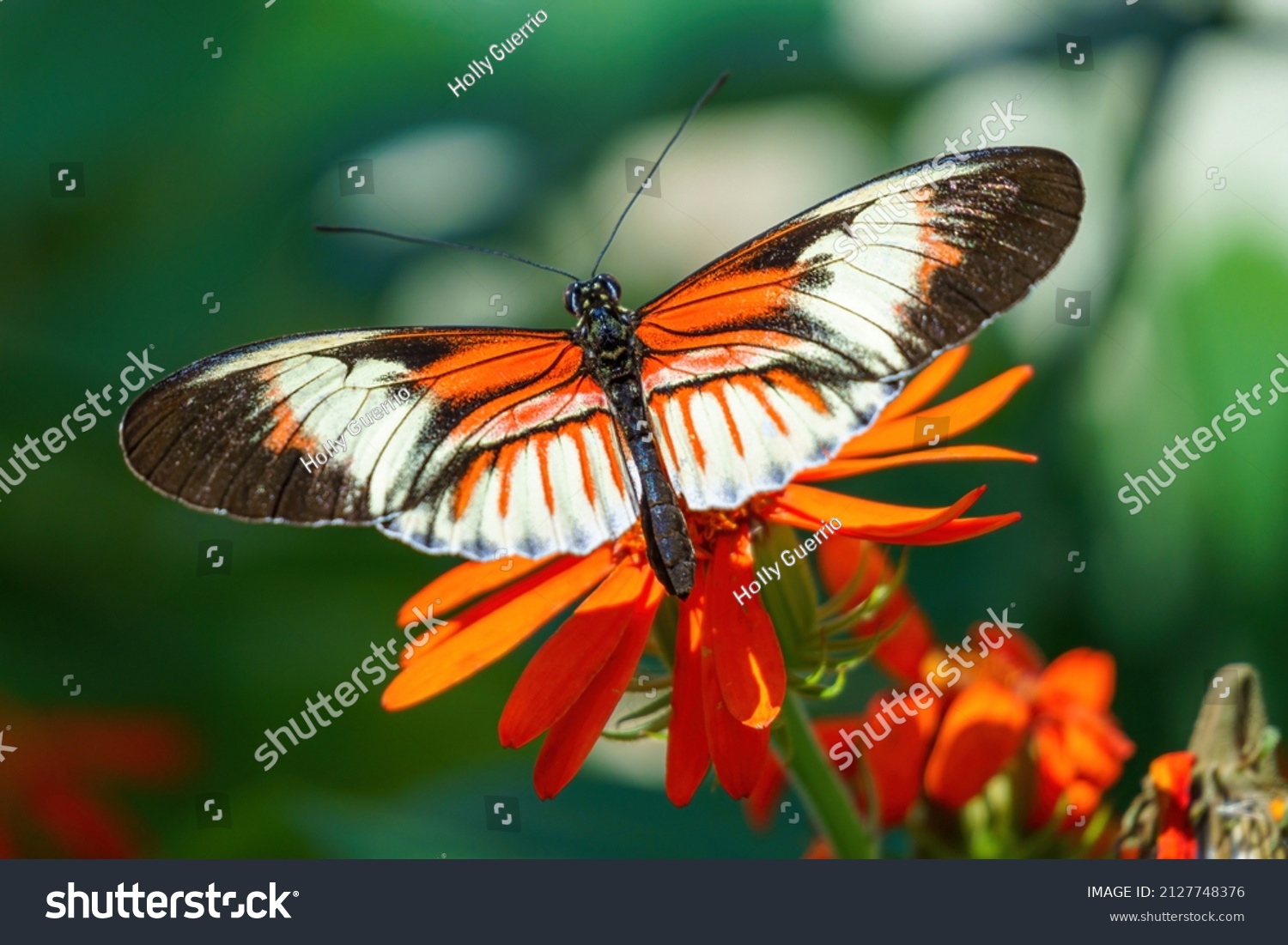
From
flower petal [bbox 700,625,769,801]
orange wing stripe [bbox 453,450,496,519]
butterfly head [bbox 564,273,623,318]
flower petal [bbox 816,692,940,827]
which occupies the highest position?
butterfly head [bbox 564,273,623,318]

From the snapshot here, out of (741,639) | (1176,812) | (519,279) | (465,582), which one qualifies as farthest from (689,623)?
(519,279)

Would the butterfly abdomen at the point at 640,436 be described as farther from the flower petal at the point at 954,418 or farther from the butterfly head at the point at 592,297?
the flower petal at the point at 954,418

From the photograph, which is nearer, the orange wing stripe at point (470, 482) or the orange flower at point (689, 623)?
the orange flower at point (689, 623)

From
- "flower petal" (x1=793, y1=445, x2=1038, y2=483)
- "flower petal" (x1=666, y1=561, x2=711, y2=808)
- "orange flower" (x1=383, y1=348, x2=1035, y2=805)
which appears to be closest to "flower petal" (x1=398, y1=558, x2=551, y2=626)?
"orange flower" (x1=383, y1=348, x2=1035, y2=805)

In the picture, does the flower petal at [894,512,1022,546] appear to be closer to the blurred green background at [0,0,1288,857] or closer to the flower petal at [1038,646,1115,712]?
the flower petal at [1038,646,1115,712]

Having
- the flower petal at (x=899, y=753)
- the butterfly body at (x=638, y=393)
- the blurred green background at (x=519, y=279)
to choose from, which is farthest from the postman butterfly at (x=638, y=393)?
the blurred green background at (x=519, y=279)

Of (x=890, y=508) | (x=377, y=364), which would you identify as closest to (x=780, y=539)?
(x=890, y=508)
